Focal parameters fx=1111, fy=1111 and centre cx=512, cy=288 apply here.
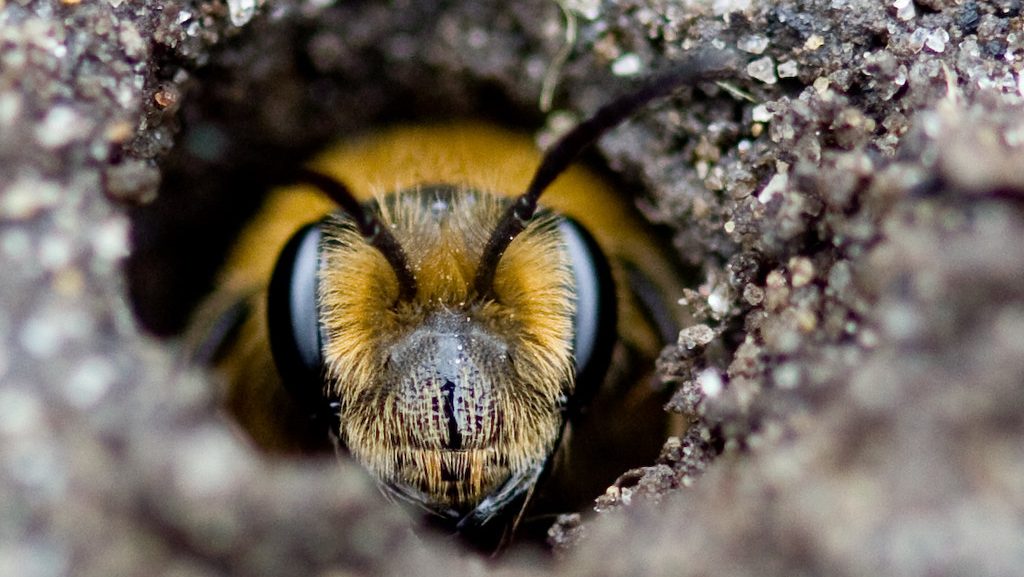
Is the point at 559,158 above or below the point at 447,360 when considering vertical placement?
above

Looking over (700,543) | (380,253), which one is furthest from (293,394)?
(700,543)

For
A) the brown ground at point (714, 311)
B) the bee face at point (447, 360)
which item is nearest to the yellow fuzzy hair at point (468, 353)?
the bee face at point (447, 360)

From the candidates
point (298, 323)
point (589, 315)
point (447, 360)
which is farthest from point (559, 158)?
point (298, 323)

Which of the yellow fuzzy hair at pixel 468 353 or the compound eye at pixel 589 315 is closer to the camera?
the yellow fuzzy hair at pixel 468 353

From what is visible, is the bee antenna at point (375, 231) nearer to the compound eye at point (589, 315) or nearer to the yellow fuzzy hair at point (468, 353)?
the yellow fuzzy hair at point (468, 353)

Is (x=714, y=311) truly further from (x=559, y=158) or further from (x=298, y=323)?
(x=298, y=323)

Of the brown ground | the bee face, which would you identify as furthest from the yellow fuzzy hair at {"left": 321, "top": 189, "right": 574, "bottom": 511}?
the brown ground
